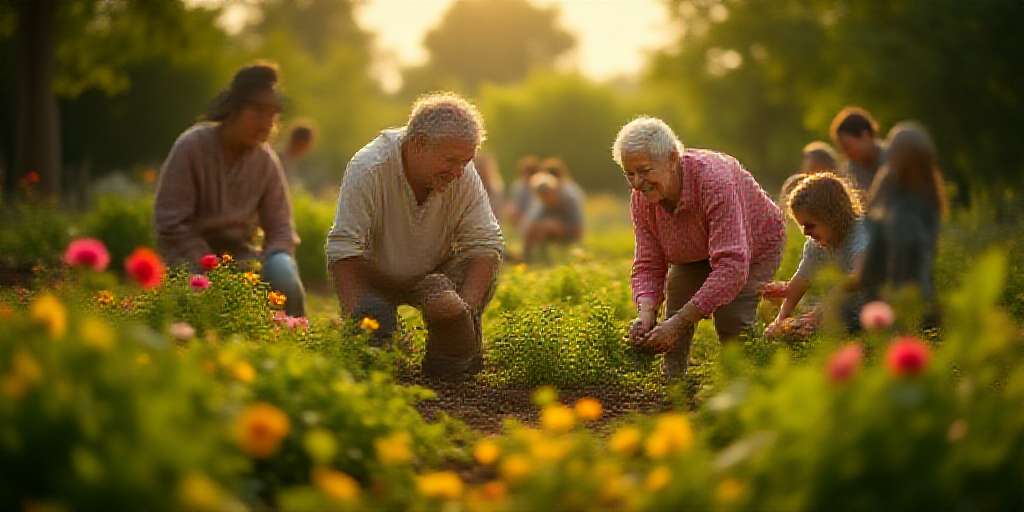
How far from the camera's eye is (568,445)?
302cm

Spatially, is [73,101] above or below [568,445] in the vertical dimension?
above

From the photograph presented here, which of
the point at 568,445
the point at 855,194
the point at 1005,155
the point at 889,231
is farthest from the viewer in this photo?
the point at 1005,155

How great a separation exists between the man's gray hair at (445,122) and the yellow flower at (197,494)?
296cm

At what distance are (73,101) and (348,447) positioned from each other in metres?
19.1

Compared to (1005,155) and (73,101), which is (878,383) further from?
(73,101)

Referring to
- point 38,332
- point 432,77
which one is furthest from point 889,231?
point 432,77

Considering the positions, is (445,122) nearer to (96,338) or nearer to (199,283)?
(199,283)

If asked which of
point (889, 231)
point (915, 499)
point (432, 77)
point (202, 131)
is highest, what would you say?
point (432, 77)

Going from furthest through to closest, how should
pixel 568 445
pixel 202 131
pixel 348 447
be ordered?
pixel 202 131
pixel 348 447
pixel 568 445

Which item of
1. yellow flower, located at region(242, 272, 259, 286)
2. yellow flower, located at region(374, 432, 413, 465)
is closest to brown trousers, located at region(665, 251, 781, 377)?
yellow flower, located at region(242, 272, 259, 286)

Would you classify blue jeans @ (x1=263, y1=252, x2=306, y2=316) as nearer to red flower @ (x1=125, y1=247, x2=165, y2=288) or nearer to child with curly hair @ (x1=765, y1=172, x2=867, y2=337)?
child with curly hair @ (x1=765, y1=172, x2=867, y2=337)

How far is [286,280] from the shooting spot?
22.7 ft

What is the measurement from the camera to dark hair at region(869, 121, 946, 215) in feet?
13.3

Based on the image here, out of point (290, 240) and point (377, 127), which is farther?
point (377, 127)
